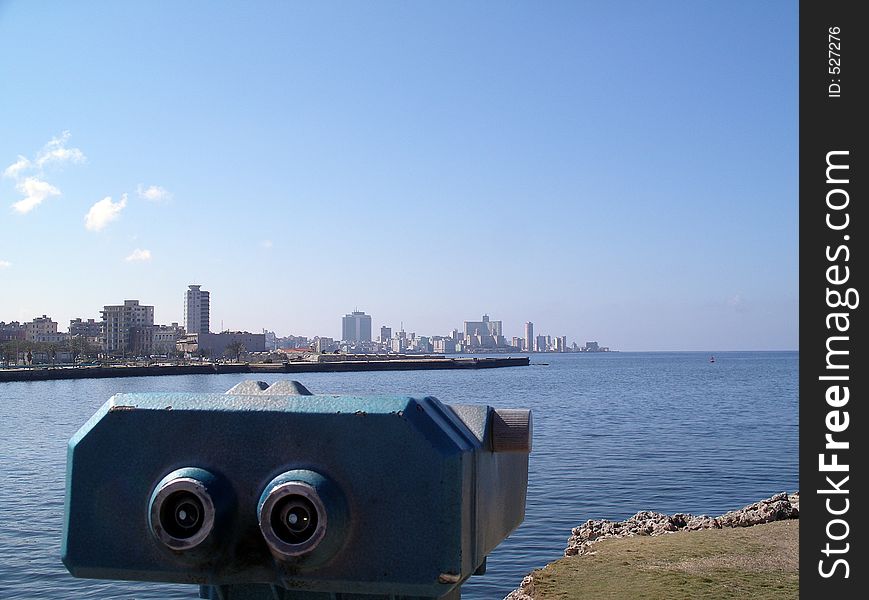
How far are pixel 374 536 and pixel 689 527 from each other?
1494 cm

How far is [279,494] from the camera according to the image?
2.17 metres

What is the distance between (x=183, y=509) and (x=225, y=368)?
471 ft

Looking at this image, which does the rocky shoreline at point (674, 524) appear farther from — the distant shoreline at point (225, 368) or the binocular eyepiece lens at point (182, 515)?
the distant shoreline at point (225, 368)

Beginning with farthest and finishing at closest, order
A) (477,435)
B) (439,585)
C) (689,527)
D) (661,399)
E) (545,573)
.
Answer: (661,399)
(689,527)
(545,573)
(477,435)
(439,585)

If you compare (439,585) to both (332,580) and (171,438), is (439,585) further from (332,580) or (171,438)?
(171,438)

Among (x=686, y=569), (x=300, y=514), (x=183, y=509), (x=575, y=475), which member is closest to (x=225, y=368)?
(x=575, y=475)

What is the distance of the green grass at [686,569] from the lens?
421 inches

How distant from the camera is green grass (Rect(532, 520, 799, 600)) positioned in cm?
1069

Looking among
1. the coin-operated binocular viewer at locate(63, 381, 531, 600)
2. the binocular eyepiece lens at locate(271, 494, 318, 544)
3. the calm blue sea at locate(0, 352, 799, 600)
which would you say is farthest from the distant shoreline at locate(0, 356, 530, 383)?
the binocular eyepiece lens at locate(271, 494, 318, 544)

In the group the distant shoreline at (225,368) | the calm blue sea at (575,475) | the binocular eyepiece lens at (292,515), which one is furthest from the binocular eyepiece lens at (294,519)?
the distant shoreline at (225,368)

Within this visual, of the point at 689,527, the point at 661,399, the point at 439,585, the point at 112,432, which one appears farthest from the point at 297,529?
the point at 661,399

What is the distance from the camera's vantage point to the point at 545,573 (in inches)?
500

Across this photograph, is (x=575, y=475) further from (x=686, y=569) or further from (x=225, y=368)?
(x=225, y=368)

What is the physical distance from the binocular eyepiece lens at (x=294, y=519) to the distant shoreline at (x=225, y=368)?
373 ft
